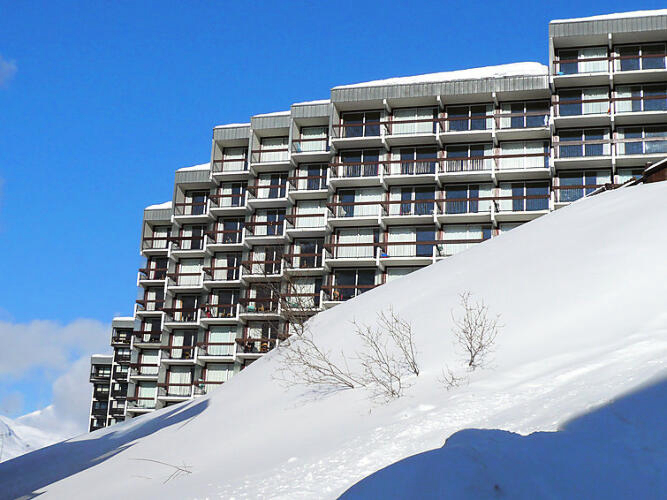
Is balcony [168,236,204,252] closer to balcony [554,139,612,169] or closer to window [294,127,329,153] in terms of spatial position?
window [294,127,329,153]

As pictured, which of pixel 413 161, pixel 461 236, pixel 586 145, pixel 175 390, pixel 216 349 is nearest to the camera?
pixel 586 145

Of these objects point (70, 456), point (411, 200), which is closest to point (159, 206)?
point (411, 200)

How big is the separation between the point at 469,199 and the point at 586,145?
7.84m

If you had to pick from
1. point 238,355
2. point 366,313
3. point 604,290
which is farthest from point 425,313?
point 238,355

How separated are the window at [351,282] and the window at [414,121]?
9.85 meters

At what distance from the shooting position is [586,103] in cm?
5097

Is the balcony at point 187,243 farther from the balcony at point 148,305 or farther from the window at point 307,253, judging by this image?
the window at point 307,253

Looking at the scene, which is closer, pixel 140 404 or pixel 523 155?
pixel 523 155

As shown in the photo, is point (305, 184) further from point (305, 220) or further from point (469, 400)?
point (469, 400)

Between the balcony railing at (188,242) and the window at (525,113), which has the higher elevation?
the window at (525,113)

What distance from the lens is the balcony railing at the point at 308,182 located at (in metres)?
56.3

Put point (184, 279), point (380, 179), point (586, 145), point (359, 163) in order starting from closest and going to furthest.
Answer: point (586, 145) < point (380, 179) < point (359, 163) < point (184, 279)

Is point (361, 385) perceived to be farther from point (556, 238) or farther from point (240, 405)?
point (556, 238)

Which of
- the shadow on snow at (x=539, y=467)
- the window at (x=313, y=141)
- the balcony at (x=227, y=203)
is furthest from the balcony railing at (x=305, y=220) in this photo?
the shadow on snow at (x=539, y=467)
